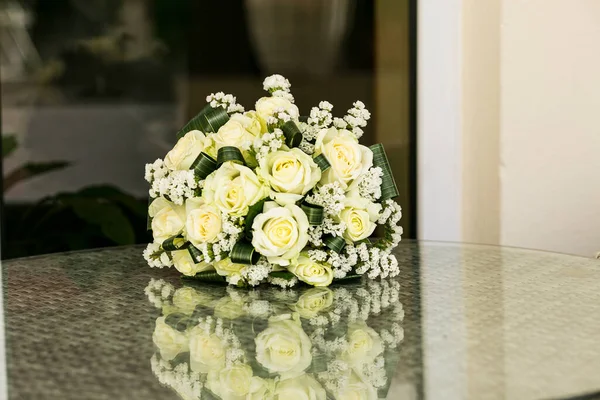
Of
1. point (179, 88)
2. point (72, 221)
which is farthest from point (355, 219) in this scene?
point (72, 221)

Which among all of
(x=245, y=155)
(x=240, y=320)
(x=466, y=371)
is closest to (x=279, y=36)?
(x=245, y=155)

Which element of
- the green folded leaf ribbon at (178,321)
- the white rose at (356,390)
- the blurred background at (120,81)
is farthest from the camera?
the blurred background at (120,81)

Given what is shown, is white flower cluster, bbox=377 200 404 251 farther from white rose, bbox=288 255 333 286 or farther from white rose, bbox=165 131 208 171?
white rose, bbox=165 131 208 171

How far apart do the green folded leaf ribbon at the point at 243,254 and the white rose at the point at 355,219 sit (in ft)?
0.46

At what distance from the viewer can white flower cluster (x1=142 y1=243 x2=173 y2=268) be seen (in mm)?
1428

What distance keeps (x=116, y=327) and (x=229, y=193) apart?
27cm

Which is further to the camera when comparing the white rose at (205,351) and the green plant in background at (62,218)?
the green plant in background at (62,218)

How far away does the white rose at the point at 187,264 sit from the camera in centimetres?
138

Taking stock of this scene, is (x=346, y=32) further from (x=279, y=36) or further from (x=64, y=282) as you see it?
(x=64, y=282)

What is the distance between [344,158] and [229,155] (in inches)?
6.6

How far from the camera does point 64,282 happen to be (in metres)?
1.42

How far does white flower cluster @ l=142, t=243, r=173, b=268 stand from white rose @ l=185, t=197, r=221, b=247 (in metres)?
0.13

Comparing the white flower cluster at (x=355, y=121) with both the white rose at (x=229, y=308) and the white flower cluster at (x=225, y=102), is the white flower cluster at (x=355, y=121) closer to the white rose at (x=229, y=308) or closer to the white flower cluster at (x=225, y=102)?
the white flower cluster at (x=225, y=102)

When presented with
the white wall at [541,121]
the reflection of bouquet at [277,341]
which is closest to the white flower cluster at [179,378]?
the reflection of bouquet at [277,341]
